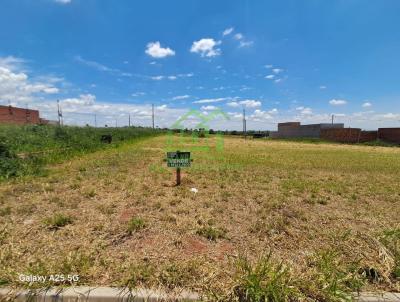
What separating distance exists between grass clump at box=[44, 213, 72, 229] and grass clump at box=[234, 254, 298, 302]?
8.85 feet

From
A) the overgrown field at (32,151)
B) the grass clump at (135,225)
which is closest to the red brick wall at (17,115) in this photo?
the overgrown field at (32,151)

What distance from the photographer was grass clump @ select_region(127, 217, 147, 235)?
10.1 feet

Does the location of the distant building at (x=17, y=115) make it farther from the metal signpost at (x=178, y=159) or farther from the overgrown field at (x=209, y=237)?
the overgrown field at (x=209, y=237)

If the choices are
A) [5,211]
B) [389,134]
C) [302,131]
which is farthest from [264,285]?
[302,131]

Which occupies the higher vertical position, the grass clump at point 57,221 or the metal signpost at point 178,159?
the metal signpost at point 178,159

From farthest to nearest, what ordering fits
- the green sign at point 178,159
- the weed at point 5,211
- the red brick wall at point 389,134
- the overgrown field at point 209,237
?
the red brick wall at point 389,134 < the green sign at point 178,159 < the weed at point 5,211 < the overgrown field at point 209,237

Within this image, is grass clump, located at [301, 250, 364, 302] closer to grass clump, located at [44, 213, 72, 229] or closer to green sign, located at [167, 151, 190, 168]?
grass clump, located at [44, 213, 72, 229]

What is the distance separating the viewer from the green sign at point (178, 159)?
5.36m

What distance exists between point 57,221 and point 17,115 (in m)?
46.8

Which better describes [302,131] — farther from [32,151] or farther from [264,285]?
[264,285]

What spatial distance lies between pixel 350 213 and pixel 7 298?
497 cm

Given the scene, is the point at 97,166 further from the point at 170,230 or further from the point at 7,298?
the point at 7,298

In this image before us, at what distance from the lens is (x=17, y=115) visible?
37938 mm

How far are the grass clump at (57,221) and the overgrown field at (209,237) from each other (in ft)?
0.05
